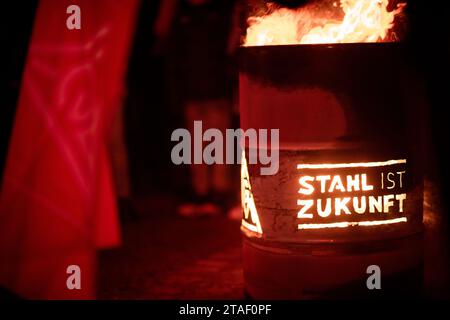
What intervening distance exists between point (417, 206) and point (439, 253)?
1.67 ft

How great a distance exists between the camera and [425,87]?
3918 millimetres

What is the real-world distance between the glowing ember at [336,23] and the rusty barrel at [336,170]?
0.30m

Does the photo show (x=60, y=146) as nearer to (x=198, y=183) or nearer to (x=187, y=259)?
(x=187, y=259)

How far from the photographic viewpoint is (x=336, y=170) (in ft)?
11.4

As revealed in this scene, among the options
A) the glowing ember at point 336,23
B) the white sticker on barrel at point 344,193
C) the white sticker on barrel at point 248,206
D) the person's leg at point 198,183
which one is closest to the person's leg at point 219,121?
the person's leg at point 198,183

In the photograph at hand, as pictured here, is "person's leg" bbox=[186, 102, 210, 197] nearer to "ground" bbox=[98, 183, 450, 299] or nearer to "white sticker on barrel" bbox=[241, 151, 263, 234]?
"ground" bbox=[98, 183, 450, 299]

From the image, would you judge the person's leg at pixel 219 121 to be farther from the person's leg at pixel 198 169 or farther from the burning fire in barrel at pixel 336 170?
the burning fire in barrel at pixel 336 170

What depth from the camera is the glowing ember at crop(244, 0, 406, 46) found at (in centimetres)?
374

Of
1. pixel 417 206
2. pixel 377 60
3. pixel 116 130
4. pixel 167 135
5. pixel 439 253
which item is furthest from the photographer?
pixel 167 135

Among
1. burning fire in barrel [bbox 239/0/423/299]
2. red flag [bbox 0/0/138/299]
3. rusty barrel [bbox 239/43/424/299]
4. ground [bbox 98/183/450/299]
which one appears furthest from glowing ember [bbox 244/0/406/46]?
ground [bbox 98/183/450/299]

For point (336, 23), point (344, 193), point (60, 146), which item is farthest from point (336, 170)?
point (60, 146)

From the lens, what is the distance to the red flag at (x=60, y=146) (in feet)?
12.0
